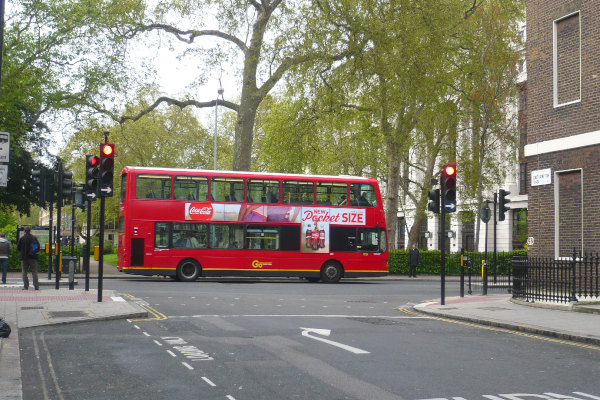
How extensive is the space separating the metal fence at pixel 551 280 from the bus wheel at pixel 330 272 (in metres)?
10.7

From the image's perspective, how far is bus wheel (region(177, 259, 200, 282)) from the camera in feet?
86.4

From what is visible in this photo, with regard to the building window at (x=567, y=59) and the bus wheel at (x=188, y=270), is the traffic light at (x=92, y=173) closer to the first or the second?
the bus wheel at (x=188, y=270)

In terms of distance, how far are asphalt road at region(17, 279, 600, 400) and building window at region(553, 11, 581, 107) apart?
825 centimetres

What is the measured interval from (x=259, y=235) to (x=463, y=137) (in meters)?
18.9

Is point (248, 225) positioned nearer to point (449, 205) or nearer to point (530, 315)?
point (449, 205)

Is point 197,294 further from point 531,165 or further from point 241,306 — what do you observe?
point 531,165

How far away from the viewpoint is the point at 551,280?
16.9 m

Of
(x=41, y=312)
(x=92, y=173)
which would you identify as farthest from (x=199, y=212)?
(x=41, y=312)

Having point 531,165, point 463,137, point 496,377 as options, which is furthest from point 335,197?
point 496,377

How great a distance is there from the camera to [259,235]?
27.1 meters

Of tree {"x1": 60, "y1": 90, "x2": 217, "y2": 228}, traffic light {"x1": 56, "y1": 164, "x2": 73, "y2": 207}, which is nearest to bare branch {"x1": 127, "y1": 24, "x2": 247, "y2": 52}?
traffic light {"x1": 56, "y1": 164, "x2": 73, "y2": 207}

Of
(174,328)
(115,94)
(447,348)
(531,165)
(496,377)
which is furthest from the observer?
(115,94)

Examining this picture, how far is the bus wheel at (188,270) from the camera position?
26.3 m

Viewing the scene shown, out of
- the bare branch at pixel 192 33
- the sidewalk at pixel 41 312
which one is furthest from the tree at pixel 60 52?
the sidewalk at pixel 41 312
